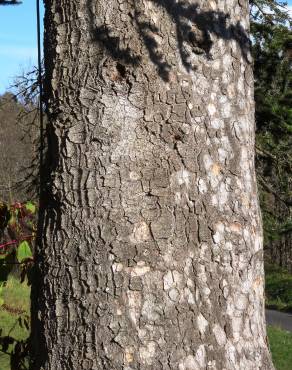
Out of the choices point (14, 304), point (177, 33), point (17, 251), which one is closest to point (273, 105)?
point (14, 304)

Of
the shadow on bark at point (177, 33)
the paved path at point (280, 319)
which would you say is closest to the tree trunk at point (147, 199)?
the shadow on bark at point (177, 33)

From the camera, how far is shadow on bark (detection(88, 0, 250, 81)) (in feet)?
7.34

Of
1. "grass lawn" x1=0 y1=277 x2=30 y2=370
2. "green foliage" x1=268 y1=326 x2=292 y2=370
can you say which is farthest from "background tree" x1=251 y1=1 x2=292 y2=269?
"grass lawn" x1=0 y1=277 x2=30 y2=370

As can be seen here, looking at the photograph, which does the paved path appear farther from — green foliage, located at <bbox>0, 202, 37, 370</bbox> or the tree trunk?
the tree trunk

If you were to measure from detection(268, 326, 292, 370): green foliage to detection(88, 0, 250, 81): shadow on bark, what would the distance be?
8008 millimetres

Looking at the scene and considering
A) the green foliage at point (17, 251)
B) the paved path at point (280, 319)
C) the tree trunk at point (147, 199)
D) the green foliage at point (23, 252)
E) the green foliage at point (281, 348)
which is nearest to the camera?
the tree trunk at point (147, 199)

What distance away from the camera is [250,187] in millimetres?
2338

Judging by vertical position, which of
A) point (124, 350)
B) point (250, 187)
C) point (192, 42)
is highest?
point (192, 42)

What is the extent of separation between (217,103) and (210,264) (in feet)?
1.74

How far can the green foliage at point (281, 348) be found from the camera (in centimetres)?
990

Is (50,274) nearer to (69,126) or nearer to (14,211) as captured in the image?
(69,126)

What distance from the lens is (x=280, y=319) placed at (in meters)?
16.6

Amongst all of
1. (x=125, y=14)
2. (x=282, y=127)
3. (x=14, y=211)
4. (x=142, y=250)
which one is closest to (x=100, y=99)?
(x=125, y=14)

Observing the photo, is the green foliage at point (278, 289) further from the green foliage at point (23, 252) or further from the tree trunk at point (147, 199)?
the tree trunk at point (147, 199)
